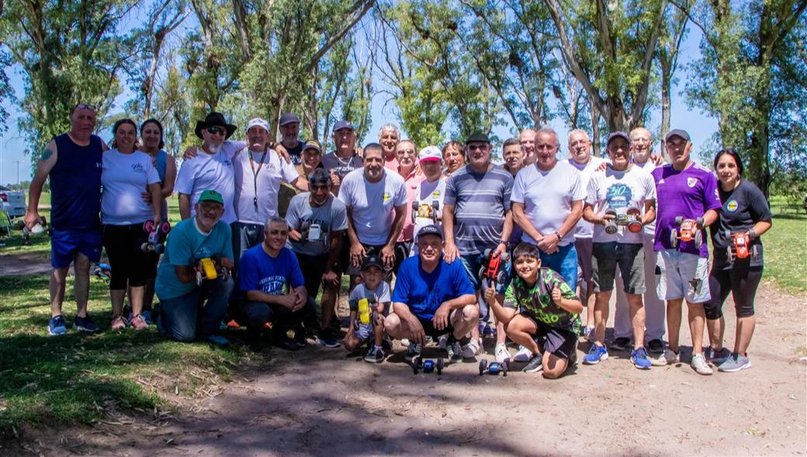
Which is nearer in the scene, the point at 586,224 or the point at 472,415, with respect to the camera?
the point at 472,415

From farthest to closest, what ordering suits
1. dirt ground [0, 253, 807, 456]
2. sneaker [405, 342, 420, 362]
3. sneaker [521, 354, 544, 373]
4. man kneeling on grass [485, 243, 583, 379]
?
sneaker [405, 342, 420, 362], sneaker [521, 354, 544, 373], man kneeling on grass [485, 243, 583, 379], dirt ground [0, 253, 807, 456]

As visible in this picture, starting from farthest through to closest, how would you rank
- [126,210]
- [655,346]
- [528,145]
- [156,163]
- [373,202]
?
1. [528,145]
2. [156,163]
3. [373,202]
4. [655,346]
5. [126,210]

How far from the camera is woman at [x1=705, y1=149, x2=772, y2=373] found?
5.64 m

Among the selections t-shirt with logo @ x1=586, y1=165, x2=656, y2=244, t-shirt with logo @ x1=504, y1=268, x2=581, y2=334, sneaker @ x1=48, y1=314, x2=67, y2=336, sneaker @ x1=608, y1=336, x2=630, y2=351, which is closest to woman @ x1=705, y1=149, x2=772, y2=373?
t-shirt with logo @ x1=586, y1=165, x2=656, y2=244

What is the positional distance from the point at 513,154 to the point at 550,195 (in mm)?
1213

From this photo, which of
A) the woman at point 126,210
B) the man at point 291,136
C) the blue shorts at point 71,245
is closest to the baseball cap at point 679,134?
the man at point 291,136

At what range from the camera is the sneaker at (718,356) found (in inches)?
231

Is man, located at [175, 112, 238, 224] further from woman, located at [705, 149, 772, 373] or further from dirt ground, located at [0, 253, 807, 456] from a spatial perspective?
woman, located at [705, 149, 772, 373]

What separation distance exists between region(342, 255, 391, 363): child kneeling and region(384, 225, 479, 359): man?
0.18 metres

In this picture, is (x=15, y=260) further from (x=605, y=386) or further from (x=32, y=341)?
(x=605, y=386)

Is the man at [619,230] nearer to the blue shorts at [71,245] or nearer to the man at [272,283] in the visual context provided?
the man at [272,283]

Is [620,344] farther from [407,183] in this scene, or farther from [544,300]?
[407,183]

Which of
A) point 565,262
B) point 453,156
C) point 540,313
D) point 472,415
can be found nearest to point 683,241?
point 565,262

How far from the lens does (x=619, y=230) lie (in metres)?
5.98
